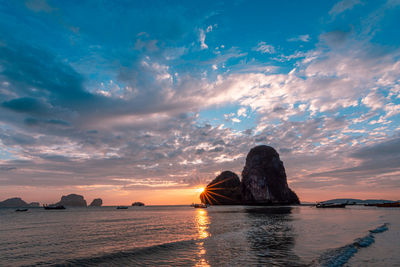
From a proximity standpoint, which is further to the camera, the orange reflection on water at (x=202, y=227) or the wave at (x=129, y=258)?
the orange reflection on water at (x=202, y=227)

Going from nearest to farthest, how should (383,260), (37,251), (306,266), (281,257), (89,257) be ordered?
1. (306,266)
2. (383,260)
3. (281,257)
4. (89,257)
5. (37,251)

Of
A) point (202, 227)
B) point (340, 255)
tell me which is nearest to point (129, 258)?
point (340, 255)

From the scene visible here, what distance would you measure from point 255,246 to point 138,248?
12.9m

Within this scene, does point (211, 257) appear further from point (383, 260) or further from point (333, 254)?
point (383, 260)

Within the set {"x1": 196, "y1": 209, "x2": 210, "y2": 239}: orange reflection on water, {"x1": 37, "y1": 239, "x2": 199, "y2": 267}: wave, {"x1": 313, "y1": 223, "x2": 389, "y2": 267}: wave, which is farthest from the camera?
{"x1": 196, "y1": 209, "x2": 210, "y2": 239}: orange reflection on water

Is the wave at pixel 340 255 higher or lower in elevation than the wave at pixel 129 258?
higher

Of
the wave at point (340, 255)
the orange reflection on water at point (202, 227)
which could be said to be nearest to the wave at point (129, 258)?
the orange reflection on water at point (202, 227)

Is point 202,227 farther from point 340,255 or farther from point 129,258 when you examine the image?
point 340,255

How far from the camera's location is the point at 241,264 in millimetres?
17031

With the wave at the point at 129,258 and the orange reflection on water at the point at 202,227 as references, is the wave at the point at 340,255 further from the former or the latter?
the orange reflection on water at the point at 202,227

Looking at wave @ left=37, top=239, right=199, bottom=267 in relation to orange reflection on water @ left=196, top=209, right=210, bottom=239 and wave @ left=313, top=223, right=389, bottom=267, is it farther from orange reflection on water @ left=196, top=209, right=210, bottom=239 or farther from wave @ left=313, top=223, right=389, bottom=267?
wave @ left=313, top=223, right=389, bottom=267

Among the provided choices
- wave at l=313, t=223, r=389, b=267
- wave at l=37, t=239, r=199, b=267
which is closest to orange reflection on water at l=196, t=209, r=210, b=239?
wave at l=37, t=239, r=199, b=267

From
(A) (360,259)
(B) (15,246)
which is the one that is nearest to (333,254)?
(A) (360,259)

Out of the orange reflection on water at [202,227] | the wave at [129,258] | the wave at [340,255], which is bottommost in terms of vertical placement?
the orange reflection on water at [202,227]
